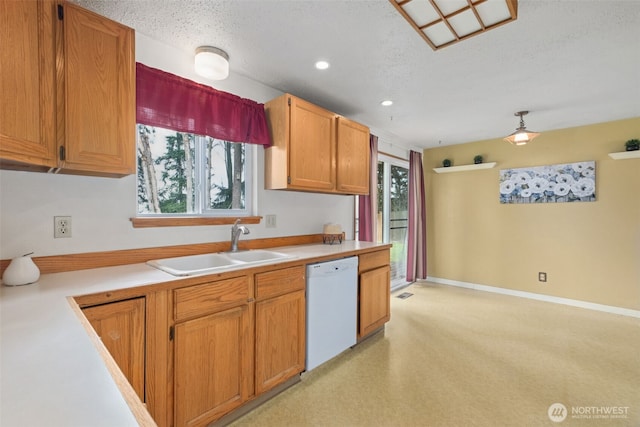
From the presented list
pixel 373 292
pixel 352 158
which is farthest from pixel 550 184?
pixel 373 292

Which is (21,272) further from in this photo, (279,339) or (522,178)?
(522,178)

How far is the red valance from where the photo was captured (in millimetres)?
1780

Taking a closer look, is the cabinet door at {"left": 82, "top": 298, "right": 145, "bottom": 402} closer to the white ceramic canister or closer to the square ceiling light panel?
the white ceramic canister

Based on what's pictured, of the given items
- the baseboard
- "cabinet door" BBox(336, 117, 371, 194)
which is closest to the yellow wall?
the baseboard

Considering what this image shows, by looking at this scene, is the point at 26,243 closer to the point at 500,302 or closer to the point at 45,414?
the point at 45,414

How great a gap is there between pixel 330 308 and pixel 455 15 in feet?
6.60

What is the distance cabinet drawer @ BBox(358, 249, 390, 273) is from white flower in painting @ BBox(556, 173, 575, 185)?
273cm

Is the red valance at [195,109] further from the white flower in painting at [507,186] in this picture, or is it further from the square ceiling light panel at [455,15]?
the white flower in painting at [507,186]

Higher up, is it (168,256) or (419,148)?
(419,148)

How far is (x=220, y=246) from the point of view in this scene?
2180 mm

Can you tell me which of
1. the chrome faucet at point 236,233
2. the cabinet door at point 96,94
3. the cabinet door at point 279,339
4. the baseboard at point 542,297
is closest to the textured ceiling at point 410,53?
the cabinet door at point 96,94

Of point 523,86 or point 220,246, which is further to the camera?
point 523,86

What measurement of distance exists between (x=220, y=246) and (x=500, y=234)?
13.3ft

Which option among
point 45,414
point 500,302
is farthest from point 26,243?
point 500,302
